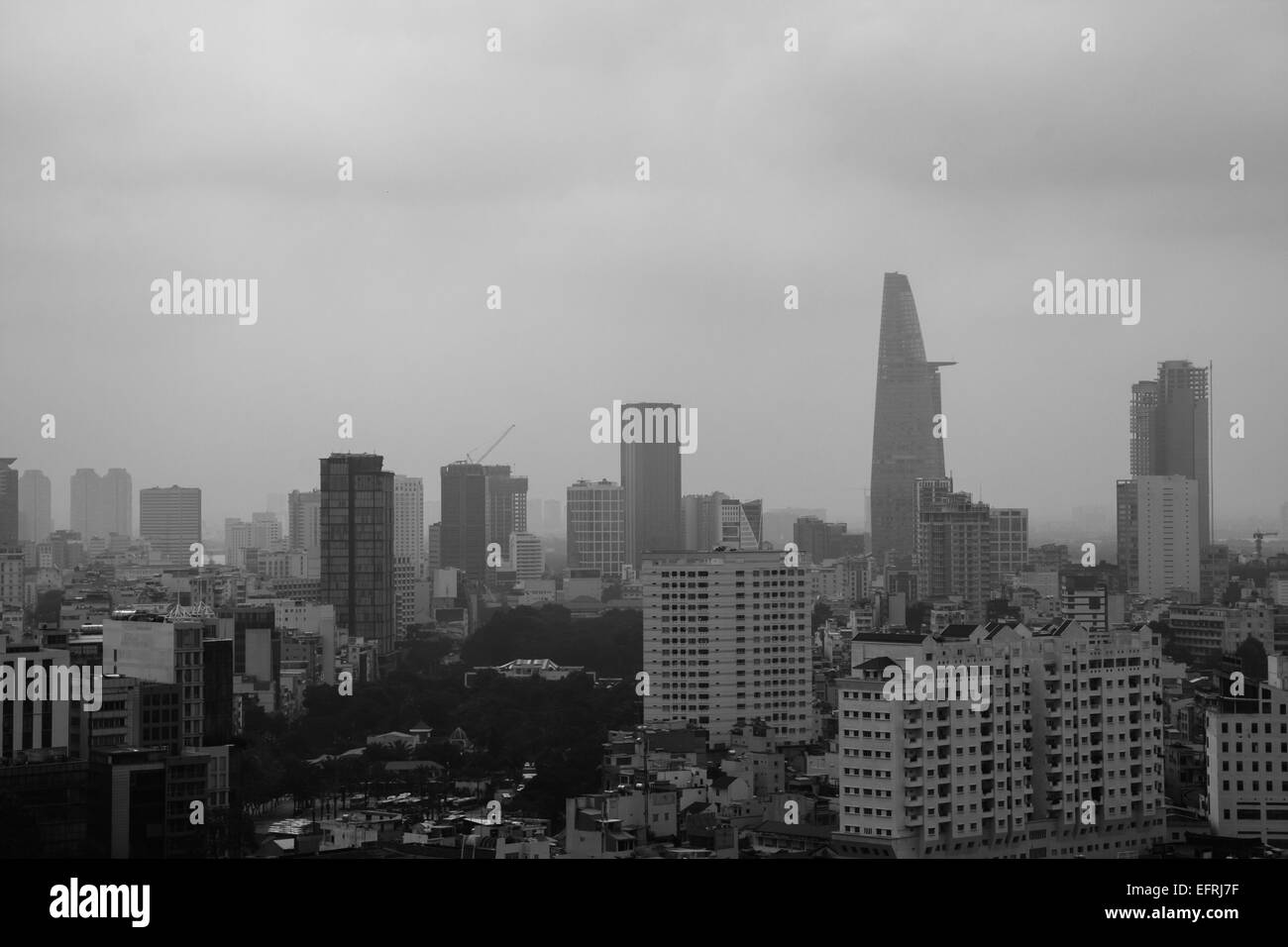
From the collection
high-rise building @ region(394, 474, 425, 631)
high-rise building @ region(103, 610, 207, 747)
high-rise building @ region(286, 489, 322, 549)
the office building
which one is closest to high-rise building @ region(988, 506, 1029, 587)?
the office building

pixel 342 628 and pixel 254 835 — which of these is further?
pixel 342 628

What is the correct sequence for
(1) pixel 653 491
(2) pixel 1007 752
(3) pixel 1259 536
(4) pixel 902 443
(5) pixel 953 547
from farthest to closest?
1. (4) pixel 902 443
2. (5) pixel 953 547
3. (1) pixel 653 491
4. (3) pixel 1259 536
5. (2) pixel 1007 752

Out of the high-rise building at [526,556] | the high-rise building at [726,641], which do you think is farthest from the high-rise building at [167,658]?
the high-rise building at [526,556]

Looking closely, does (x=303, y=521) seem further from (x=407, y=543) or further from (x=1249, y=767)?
(x=1249, y=767)

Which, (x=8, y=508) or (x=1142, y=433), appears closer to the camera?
(x=8, y=508)

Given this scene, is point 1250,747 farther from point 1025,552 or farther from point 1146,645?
point 1025,552

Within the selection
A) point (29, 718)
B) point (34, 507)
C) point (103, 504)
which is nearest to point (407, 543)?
point (103, 504)
